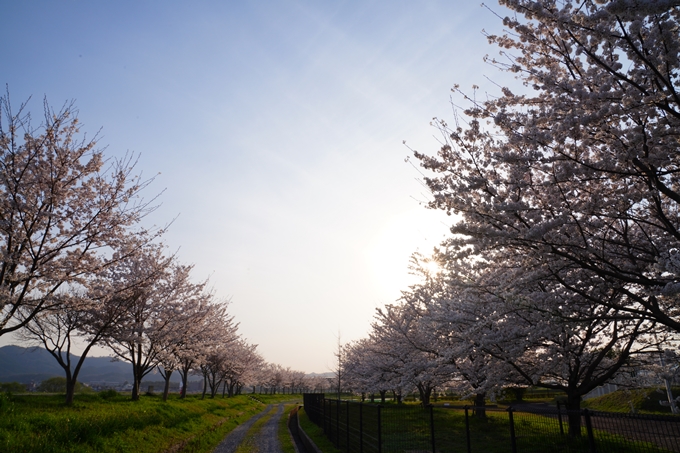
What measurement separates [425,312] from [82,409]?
47.3ft

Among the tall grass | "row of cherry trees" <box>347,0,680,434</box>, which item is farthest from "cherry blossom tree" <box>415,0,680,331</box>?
the tall grass

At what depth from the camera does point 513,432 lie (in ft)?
18.3

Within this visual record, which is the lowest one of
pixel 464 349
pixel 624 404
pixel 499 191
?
pixel 624 404

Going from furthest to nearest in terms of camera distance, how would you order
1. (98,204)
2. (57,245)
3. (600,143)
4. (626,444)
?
(98,204)
(57,245)
(600,143)
(626,444)

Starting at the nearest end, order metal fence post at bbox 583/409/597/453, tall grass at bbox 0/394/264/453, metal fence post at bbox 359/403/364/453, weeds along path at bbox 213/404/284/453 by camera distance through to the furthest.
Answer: metal fence post at bbox 583/409/597/453
tall grass at bbox 0/394/264/453
metal fence post at bbox 359/403/364/453
weeds along path at bbox 213/404/284/453

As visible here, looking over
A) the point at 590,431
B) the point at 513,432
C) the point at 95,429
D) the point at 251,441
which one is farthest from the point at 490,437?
the point at 251,441

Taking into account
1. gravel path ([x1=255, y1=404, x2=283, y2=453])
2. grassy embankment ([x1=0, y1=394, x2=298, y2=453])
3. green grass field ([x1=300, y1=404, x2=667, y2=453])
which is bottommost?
gravel path ([x1=255, y1=404, x2=283, y2=453])

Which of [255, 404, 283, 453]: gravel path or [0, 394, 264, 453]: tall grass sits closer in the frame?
[0, 394, 264, 453]: tall grass

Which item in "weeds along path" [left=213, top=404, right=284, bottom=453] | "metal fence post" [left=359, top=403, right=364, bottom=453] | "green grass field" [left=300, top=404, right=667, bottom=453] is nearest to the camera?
"green grass field" [left=300, top=404, right=667, bottom=453]

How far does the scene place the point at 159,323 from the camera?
66.9ft

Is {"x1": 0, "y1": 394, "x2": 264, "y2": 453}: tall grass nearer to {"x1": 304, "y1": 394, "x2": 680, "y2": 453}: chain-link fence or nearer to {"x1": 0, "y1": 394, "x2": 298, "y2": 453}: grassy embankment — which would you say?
{"x1": 0, "y1": 394, "x2": 298, "y2": 453}: grassy embankment

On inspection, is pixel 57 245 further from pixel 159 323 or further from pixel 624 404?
pixel 624 404

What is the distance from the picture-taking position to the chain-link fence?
171 inches

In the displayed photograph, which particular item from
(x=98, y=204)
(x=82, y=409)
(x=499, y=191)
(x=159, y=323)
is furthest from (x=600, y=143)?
(x=159, y=323)
